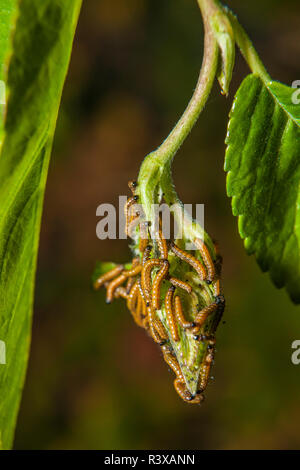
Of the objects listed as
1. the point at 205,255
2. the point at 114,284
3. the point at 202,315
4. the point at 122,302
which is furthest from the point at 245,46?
the point at 122,302

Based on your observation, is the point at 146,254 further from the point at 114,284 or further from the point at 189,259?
the point at 114,284

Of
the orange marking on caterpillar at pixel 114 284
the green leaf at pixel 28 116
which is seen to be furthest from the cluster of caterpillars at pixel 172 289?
the orange marking on caterpillar at pixel 114 284

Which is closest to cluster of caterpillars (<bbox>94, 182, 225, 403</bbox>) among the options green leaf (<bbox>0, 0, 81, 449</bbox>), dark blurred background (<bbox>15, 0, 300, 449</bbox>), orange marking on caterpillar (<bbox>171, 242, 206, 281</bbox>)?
orange marking on caterpillar (<bbox>171, 242, 206, 281</bbox>)

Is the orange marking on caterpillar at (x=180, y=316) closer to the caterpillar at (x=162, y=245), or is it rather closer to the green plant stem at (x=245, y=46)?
the caterpillar at (x=162, y=245)

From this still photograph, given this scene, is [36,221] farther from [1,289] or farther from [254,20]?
[254,20]

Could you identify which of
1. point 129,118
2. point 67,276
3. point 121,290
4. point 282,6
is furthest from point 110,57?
point 121,290
